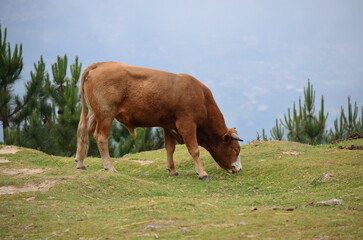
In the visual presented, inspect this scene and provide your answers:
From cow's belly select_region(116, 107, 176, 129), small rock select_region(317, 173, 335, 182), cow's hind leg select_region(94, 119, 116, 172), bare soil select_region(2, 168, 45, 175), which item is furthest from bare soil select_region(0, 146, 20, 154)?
small rock select_region(317, 173, 335, 182)

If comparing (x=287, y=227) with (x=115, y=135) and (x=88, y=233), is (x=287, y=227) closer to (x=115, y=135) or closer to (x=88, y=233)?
(x=88, y=233)

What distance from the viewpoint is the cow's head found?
1227cm

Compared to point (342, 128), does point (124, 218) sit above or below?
below

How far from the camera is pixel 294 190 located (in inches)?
388

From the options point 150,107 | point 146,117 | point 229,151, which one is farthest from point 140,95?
point 229,151

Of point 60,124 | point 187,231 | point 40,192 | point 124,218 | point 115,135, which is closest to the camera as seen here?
point 187,231

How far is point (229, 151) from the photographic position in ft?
40.3

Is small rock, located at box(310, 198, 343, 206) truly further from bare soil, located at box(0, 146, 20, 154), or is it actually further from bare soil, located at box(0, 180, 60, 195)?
bare soil, located at box(0, 146, 20, 154)

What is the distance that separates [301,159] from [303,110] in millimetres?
18120

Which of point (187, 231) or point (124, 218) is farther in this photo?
point (124, 218)

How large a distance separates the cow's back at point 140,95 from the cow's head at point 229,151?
0.85 metres

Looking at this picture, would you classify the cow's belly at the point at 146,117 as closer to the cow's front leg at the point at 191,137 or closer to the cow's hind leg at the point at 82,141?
the cow's front leg at the point at 191,137

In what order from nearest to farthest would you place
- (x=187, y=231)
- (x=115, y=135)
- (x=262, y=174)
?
(x=187, y=231)
(x=262, y=174)
(x=115, y=135)

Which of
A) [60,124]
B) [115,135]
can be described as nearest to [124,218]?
[60,124]
